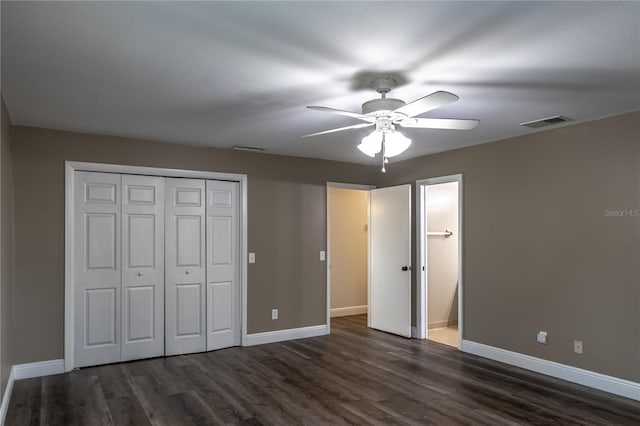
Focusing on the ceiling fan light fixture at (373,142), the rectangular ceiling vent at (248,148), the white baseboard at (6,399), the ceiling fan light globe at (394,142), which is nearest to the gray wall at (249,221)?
the rectangular ceiling vent at (248,148)

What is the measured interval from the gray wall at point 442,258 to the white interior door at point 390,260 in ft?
1.96

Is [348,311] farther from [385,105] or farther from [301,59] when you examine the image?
[301,59]

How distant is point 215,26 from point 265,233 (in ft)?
11.8

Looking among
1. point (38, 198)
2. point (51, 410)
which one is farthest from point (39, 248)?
point (51, 410)

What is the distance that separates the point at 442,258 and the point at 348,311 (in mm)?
1928

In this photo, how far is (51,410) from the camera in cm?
338

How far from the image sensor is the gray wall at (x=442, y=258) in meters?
6.29

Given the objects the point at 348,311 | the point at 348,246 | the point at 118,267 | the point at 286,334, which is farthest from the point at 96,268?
the point at 348,311

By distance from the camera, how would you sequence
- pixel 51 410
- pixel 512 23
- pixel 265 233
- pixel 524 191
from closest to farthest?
pixel 512 23
pixel 51 410
pixel 524 191
pixel 265 233

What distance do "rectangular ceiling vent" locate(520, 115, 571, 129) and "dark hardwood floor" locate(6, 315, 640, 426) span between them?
2.40 m

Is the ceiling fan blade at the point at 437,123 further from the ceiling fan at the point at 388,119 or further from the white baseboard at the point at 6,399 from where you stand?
the white baseboard at the point at 6,399

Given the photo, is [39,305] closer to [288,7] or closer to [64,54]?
[64,54]

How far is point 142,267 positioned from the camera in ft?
15.7

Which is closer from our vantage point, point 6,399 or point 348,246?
point 6,399
